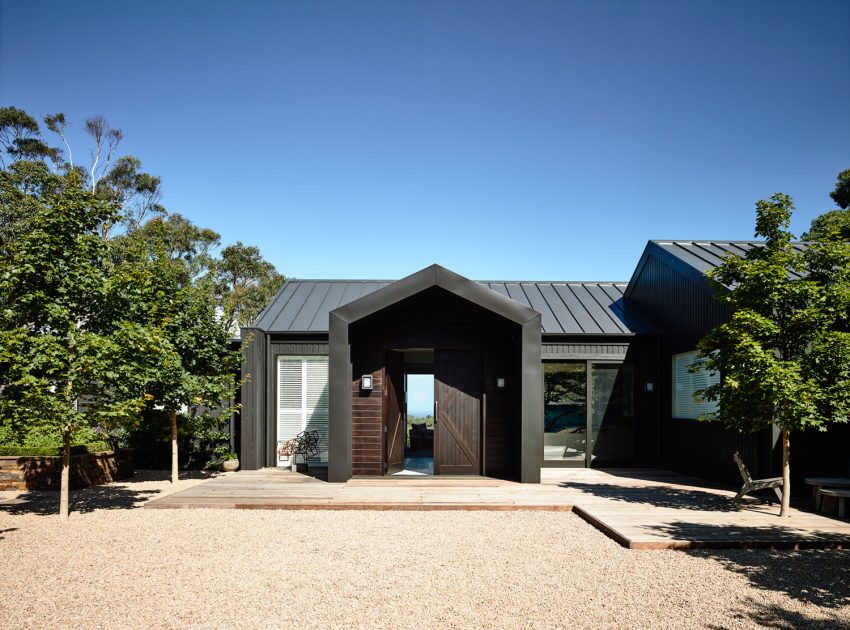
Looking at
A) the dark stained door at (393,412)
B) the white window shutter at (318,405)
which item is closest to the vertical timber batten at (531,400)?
the dark stained door at (393,412)

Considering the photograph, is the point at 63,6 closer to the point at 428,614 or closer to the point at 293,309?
the point at 293,309

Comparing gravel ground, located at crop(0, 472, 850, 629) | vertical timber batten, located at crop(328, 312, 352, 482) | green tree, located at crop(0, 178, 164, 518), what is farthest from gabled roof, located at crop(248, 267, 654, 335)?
gravel ground, located at crop(0, 472, 850, 629)

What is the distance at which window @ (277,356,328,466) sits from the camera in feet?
40.7

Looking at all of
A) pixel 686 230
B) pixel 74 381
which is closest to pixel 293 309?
pixel 74 381

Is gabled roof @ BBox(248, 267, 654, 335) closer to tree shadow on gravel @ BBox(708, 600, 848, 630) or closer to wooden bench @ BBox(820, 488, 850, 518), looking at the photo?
wooden bench @ BBox(820, 488, 850, 518)

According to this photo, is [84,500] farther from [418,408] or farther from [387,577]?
[418,408]

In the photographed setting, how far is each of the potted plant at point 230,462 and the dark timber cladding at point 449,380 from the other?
293cm

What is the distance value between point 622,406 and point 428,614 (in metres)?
9.00

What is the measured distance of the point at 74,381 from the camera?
24.6 feet

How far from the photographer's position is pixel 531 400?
9898mm

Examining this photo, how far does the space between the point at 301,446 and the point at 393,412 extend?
97.5 inches

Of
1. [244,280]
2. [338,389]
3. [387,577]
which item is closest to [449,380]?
[338,389]

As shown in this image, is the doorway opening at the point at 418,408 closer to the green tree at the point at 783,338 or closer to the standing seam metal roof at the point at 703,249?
the green tree at the point at 783,338

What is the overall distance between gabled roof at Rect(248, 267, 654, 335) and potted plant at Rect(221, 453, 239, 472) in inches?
111
